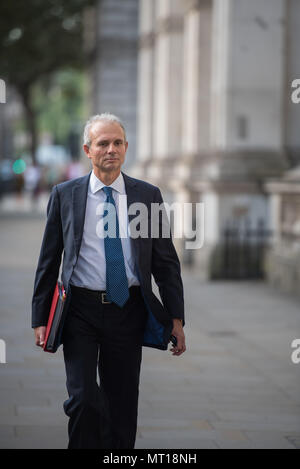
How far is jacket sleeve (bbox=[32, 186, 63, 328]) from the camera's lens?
15.6 feet

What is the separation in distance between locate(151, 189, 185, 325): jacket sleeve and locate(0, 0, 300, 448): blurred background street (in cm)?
119

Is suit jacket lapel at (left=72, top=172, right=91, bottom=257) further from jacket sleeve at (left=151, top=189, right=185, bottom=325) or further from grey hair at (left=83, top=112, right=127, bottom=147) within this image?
jacket sleeve at (left=151, top=189, right=185, bottom=325)

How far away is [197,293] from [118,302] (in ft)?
Answer: 28.4

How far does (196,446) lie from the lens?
5699 millimetres

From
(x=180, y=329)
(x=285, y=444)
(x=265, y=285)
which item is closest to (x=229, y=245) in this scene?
(x=265, y=285)

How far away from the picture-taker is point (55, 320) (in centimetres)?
464

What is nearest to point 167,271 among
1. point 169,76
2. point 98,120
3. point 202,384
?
point 98,120

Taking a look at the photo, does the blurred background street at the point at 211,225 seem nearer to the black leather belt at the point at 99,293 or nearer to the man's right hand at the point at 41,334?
the man's right hand at the point at 41,334

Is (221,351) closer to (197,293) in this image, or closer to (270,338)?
(270,338)

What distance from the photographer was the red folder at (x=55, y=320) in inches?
181

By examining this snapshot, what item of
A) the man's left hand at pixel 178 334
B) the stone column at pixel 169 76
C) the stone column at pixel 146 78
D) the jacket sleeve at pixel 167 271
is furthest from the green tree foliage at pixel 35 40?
the man's left hand at pixel 178 334

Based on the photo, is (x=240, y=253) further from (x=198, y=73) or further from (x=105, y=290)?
(x=105, y=290)

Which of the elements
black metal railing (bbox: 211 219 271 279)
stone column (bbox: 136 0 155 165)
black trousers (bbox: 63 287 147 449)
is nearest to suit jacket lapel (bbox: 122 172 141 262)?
black trousers (bbox: 63 287 147 449)

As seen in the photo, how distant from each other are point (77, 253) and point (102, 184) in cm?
36
